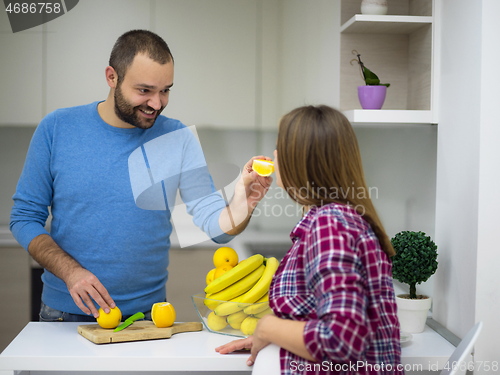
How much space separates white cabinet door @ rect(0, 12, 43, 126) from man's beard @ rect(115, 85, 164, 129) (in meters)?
1.10

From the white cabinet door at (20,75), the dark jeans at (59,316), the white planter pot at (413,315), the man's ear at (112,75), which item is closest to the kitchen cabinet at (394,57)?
the white planter pot at (413,315)

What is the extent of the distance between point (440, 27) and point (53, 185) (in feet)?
3.77

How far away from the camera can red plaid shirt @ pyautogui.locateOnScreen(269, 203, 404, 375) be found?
0.92 m

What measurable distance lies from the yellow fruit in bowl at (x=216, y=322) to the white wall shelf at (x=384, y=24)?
93 cm

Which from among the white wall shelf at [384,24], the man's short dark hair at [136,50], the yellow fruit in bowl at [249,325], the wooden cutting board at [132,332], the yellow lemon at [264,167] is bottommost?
the wooden cutting board at [132,332]

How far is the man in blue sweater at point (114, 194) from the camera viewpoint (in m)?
1.61

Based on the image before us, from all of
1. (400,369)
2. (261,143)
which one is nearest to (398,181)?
(261,143)

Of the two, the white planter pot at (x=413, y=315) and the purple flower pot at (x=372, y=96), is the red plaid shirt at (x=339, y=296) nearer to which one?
the white planter pot at (x=413, y=315)

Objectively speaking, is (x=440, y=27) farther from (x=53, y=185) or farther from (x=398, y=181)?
(x=53, y=185)

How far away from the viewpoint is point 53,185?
1.64 m

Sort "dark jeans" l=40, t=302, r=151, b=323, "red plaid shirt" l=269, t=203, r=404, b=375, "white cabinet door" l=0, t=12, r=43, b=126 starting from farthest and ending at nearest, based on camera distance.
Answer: "white cabinet door" l=0, t=12, r=43, b=126
"dark jeans" l=40, t=302, r=151, b=323
"red plaid shirt" l=269, t=203, r=404, b=375

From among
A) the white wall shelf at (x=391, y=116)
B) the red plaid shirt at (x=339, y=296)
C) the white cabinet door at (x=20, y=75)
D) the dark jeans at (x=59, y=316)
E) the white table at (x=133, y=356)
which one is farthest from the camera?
the white cabinet door at (x=20, y=75)

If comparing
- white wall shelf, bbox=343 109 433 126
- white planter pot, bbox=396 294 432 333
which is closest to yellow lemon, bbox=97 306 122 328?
white planter pot, bbox=396 294 432 333

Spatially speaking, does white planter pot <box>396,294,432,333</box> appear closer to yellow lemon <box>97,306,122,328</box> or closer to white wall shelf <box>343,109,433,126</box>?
white wall shelf <box>343,109,433,126</box>
